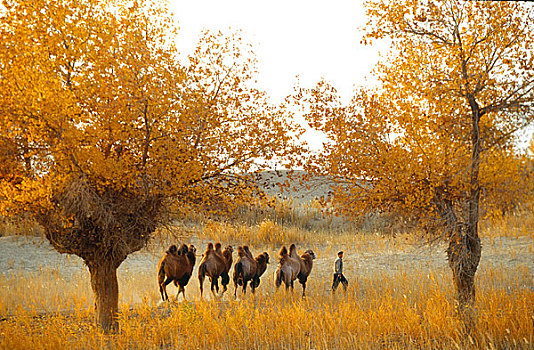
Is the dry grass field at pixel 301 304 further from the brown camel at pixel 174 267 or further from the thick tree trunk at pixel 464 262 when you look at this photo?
the brown camel at pixel 174 267

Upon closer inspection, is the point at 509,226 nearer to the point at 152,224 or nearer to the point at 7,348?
the point at 152,224

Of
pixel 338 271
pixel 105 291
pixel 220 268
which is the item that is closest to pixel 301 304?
pixel 338 271

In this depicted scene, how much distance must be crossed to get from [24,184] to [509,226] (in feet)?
76.0

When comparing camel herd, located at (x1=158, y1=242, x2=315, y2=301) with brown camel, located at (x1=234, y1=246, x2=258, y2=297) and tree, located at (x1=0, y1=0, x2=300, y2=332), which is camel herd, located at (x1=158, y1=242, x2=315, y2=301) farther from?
tree, located at (x1=0, y1=0, x2=300, y2=332)

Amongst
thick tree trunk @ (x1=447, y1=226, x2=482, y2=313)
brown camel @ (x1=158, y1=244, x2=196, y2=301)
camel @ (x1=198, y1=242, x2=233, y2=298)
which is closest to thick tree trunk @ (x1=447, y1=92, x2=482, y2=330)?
thick tree trunk @ (x1=447, y1=226, x2=482, y2=313)

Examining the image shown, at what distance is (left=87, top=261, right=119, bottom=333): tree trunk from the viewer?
1059cm

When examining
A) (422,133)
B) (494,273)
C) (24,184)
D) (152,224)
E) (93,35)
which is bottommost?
(494,273)

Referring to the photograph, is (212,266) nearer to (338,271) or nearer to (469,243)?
(338,271)

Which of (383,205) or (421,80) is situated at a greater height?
(421,80)

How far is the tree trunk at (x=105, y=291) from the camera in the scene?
1059cm

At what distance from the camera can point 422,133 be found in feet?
31.5

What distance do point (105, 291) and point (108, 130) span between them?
3338mm

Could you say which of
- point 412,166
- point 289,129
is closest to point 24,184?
point 289,129

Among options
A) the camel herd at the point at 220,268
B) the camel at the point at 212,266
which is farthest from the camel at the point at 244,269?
the camel at the point at 212,266
